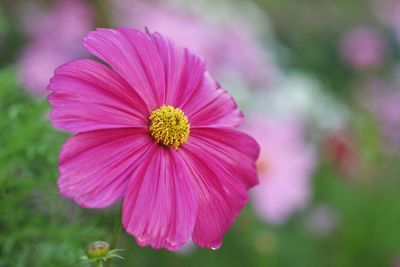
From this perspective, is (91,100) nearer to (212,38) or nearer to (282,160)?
(282,160)

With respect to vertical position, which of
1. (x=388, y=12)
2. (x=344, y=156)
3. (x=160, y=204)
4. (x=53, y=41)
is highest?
(x=160, y=204)

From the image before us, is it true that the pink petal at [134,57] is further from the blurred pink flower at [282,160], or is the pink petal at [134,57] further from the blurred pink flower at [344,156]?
the blurred pink flower at [344,156]

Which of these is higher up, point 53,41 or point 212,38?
point 212,38

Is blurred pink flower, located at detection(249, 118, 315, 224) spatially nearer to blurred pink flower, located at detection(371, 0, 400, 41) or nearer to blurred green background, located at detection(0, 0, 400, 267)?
blurred green background, located at detection(0, 0, 400, 267)

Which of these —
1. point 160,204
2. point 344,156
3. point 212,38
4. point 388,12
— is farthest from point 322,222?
point 388,12

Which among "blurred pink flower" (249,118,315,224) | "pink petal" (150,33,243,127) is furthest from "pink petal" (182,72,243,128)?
"blurred pink flower" (249,118,315,224)

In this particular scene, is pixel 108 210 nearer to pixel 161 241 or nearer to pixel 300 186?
pixel 300 186
